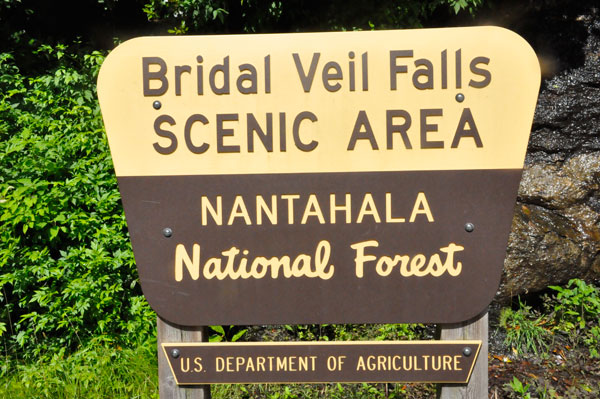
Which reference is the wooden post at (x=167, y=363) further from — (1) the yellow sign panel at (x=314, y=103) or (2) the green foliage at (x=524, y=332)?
(2) the green foliage at (x=524, y=332)

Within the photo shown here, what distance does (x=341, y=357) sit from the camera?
216 cm

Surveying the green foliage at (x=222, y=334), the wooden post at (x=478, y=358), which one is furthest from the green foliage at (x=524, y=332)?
the wooden post at (x=478, y=358)

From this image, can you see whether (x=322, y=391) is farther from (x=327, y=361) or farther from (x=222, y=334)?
(x=327, y=361)

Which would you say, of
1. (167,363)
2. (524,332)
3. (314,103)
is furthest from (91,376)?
(524,332)

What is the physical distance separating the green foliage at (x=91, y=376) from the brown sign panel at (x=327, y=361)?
1.28 metres

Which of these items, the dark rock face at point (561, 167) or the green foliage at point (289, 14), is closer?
the green foliage at point (289, 14)

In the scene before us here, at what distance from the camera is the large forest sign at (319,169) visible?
83.3 inches

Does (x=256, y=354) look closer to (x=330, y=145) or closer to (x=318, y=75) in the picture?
(x=330, y=145)

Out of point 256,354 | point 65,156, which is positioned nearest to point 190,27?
point 65,156

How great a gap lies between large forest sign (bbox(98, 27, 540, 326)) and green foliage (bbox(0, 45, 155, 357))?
171 cm

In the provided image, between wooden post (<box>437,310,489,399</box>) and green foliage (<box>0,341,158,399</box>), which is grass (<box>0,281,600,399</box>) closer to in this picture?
green foliage (<box>0,341,158,399</box>)

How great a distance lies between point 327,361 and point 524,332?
2.53 metres

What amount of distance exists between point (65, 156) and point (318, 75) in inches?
98.5

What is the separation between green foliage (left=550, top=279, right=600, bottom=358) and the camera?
408cm
